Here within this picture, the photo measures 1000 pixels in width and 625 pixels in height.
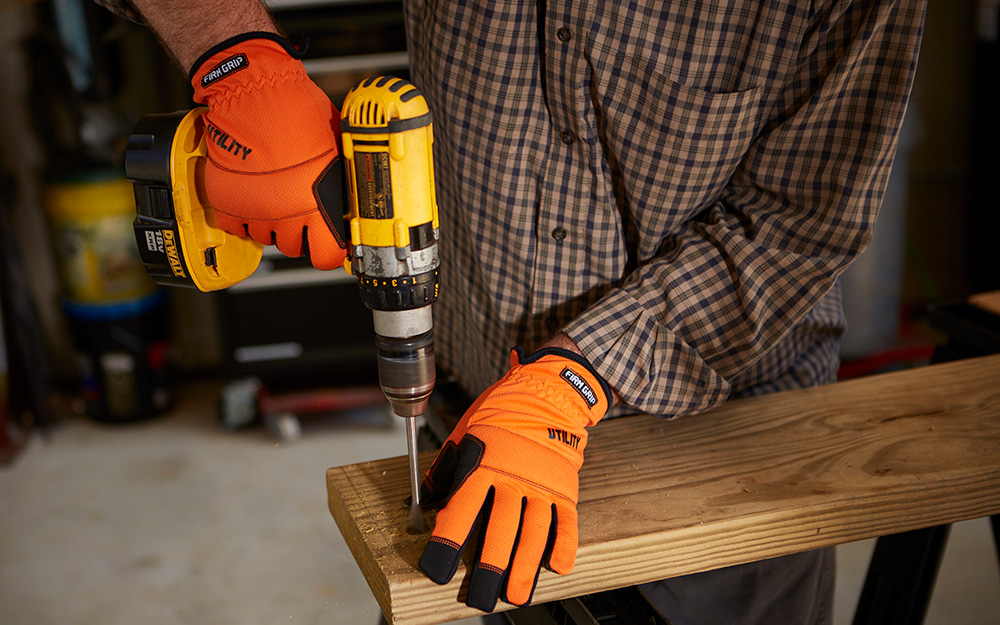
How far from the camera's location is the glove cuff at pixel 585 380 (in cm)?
83

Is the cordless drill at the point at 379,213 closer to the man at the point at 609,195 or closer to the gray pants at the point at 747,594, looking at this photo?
the man at the point at 609,195

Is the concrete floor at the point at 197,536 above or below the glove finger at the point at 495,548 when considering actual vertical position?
below

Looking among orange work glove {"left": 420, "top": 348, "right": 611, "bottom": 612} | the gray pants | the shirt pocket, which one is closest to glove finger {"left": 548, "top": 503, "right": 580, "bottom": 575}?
orange work glove {"left": 420, "top": 348, "right": 611, "bottom": 612}

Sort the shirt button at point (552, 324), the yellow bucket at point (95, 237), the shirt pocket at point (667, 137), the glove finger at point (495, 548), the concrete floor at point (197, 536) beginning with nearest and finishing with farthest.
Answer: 1. the glove finger at point (495, 548)
2. the shirt pocket at point (667, 137)
3. the shirt button at point (552, 324)
4. the concrete floor at point (197, 536)
5. the yellow bucket at point (95, 237)

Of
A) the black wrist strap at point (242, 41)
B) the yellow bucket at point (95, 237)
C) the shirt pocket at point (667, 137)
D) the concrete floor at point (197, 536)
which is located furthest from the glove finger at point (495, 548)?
the yellow bucket at point (95, 237)

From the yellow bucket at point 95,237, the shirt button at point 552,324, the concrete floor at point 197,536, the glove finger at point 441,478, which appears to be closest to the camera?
the glove finger at point 441,478

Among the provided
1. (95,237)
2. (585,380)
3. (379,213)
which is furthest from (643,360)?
(95,237)

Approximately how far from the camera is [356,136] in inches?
28.7

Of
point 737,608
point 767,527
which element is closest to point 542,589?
point 767,527

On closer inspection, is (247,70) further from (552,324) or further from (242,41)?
(552,324)

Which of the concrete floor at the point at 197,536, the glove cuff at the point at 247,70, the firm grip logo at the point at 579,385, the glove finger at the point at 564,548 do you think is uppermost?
the glove cuff at the point at 247,70

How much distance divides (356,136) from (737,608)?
727 millimetres

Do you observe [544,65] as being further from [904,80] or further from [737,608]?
[737,608]

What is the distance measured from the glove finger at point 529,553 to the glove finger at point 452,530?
46mm
